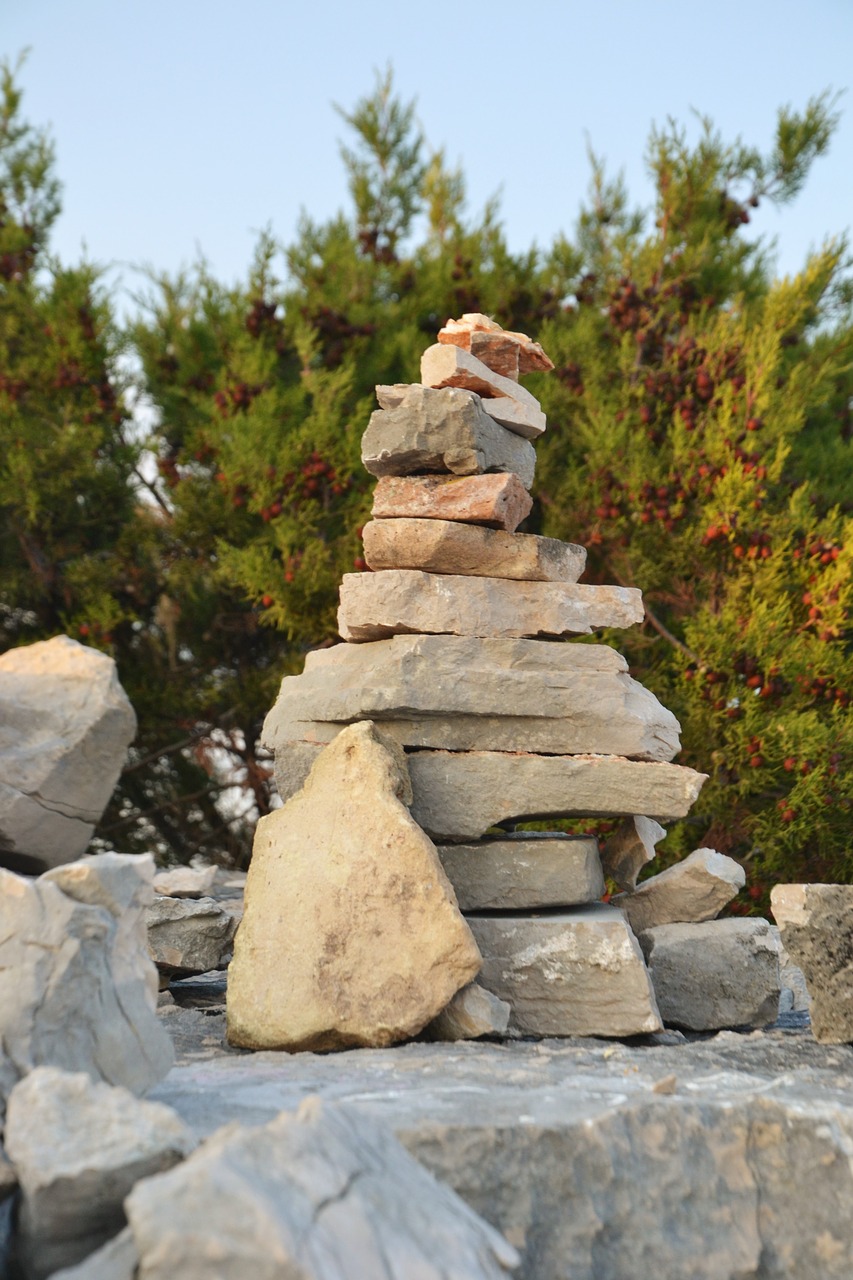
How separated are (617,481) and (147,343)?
12.1ft

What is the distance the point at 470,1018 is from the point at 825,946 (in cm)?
124

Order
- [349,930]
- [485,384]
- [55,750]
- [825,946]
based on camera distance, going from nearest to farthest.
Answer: [349,930]
[825,946]
[485,384]
[55,750]

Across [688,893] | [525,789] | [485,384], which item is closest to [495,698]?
[525,789]

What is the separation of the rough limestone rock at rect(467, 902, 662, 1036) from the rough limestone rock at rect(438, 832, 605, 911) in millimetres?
186

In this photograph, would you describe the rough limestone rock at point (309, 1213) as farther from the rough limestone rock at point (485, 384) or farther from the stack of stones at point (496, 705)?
the rough limestone rock at point (485, 384)

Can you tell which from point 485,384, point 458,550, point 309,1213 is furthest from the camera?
point 485,384

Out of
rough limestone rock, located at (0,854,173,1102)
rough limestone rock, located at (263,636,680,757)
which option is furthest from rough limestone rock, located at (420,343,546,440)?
rough limestone rock, located at (0,854,173,1102)

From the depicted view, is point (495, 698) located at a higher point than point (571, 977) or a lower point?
higher

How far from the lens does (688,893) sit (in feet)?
15.3

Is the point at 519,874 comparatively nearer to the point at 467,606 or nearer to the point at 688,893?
the point at 688,893

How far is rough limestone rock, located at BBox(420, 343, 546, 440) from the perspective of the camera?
466cm

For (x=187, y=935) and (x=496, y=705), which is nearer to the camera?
(x=496, y=705)

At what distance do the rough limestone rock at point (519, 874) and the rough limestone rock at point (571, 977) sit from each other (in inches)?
7.3

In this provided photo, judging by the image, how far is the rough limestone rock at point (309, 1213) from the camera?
185cm
